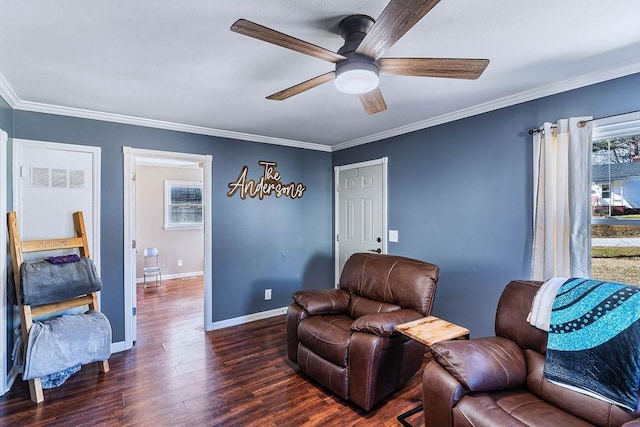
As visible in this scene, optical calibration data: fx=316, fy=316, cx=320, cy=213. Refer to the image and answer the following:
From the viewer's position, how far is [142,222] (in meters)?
6.07

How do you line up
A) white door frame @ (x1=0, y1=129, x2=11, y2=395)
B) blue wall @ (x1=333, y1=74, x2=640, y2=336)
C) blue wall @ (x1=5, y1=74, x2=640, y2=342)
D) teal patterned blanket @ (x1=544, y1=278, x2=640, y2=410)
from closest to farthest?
teal patterned blanket @ (x1=544, y1=278, x2=640, y2=410) < white door frame @ (x1=0, y1=129, x2=11, y2=395) < blue wall @ (x1=333, y1=74, x2=640, y2=336) < blue wall @ (x1=5, y1=74, x2=640, y2=342)

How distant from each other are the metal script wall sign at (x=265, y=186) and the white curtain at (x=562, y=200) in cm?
280

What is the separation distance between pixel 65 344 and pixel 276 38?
9.03 ft

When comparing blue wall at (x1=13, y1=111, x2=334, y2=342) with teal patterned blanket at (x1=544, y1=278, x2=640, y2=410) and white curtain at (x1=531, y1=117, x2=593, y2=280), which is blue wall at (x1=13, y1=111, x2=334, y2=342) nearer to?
white curtain at (x1=531, y1=117, x2=593, y2=280)

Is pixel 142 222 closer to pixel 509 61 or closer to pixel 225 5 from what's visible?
pixel 225 5

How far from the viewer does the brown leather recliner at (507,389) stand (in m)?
1.46

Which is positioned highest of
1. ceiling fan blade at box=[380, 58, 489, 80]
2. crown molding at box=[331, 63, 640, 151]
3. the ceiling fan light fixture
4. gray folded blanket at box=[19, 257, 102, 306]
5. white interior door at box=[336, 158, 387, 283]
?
crown molding at box=[331, 63, 640, 151]

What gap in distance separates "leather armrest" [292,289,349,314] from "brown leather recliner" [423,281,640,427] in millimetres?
1186

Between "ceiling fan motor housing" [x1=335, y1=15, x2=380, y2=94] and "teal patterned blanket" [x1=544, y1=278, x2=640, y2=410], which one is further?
"ceiling fan motor housing" [x1=335, y1=15, x2=380, y2=94]

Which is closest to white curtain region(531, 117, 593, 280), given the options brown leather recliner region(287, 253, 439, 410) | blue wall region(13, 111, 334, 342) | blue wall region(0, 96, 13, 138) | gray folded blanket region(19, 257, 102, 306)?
brown leather recliner region(287, 253, 439, 410)

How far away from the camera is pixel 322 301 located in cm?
282

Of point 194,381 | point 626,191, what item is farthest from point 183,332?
point 626,191

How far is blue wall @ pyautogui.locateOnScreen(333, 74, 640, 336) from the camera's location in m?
2.54

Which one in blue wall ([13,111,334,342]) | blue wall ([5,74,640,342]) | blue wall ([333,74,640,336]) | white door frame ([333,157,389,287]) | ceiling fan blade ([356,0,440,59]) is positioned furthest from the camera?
white door frame ([333,157,389,287])
